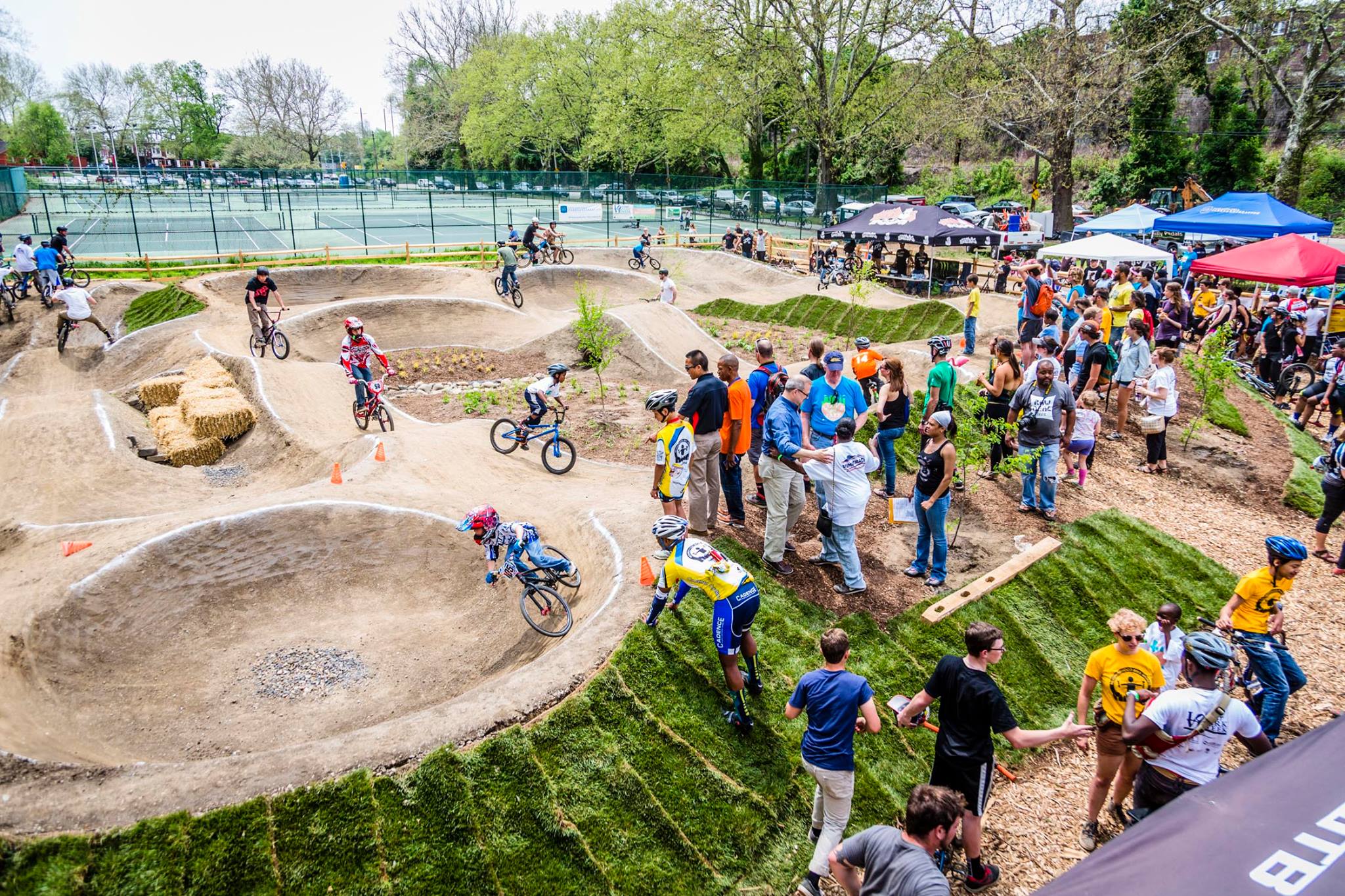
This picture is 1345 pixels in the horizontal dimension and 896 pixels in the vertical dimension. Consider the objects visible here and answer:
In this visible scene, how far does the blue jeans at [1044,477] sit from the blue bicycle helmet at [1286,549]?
3316 mm

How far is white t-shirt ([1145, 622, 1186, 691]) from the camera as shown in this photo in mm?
6137

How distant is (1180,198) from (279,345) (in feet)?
157

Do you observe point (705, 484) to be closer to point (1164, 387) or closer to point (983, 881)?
point (983, 881)

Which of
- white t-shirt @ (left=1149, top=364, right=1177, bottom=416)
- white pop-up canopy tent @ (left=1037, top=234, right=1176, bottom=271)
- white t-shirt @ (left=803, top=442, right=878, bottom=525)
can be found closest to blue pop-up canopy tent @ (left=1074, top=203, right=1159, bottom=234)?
white pop-up canopy tent @ (left=1037, top=234, right=1176, bottom=271)

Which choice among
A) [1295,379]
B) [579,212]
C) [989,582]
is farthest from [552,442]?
[579,212]

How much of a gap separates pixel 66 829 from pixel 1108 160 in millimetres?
62945

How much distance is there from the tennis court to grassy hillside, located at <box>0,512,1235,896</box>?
85.8 feet

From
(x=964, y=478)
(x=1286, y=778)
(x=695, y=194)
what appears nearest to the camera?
(x=1286, y=778)

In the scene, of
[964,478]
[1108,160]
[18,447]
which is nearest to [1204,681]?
[964,478]

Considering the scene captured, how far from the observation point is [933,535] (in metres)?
8.20

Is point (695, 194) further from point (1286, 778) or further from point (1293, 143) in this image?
point (1286, 778)

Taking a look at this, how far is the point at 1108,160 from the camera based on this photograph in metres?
52.9

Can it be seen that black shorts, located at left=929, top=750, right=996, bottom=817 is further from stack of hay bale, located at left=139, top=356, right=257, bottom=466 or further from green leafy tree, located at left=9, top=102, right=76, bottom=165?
green leafy tree, located at left=9, top=102, right=76, bottom=165

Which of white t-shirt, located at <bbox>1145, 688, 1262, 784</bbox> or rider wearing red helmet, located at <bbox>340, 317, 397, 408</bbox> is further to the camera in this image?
rider wearing red helmet, located at <bbox>340, 317, 397, 408</bbox>
